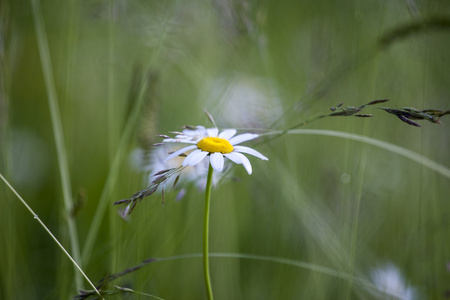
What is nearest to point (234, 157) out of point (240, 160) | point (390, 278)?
point (240, 160)

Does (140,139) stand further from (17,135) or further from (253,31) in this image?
(17,135)

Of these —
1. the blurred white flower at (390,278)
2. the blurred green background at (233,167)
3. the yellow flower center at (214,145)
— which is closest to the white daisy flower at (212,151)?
the yellow flower center at (214,145)

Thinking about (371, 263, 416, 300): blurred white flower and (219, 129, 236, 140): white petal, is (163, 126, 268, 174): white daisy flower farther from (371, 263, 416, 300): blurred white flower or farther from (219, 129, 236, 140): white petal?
(371, 263, 416, 300): blurred white flower

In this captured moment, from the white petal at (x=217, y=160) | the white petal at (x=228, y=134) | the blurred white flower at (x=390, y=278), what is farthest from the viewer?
the blurred white flower at (x=390, y=278)

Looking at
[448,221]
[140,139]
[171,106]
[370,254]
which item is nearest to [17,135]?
[171,106]

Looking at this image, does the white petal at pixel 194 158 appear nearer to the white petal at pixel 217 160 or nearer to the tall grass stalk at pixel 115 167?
the white petal at pixel 217 160

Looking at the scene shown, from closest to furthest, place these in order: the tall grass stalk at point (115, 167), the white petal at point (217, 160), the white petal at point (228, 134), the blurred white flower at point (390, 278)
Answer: the white petal at point (217, 160)
the white petal at point (228, 134)
the tall grass stalk at point (115, 167)
the blurred white flower at point (390, 278)

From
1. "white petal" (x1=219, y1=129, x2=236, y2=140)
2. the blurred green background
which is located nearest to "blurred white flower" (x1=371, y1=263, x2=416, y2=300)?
the blurred green background
